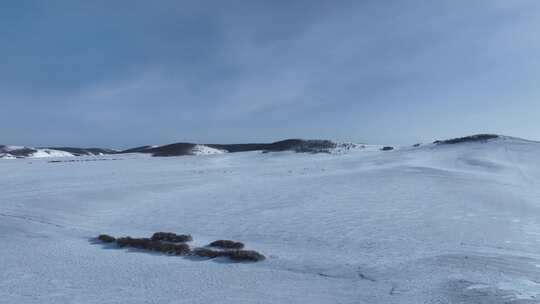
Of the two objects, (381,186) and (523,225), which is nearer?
(523,225)

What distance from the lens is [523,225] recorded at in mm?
10438

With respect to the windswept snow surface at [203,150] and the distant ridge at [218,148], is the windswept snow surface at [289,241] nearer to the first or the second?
the distant ridge at [218,148]

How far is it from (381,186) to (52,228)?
12.0 meters

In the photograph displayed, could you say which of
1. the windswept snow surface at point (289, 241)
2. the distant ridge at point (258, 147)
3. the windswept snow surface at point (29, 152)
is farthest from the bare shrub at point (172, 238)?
the windswept snow surface at point (29, 152)

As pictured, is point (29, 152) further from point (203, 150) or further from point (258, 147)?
point (258, 147)

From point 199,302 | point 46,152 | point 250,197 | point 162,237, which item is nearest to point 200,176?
point 250,197

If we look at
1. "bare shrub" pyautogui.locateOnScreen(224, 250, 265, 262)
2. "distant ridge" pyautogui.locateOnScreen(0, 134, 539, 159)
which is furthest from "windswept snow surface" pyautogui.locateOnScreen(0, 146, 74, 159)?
"bare shrub" pyautogui.locateOnScreen(224, 250, 265, 262)

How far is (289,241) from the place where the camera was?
947 centimetres

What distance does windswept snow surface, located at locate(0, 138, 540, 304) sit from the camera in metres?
6.18

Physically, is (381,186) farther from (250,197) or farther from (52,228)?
(52,228)

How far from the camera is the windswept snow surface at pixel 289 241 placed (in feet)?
20.3

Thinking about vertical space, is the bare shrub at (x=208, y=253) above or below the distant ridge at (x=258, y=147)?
below

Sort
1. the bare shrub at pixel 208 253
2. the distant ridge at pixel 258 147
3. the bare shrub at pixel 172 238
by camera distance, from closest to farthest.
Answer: the bare shrub at pixel 208 253
the bare shrub at pixel 172 238
the distant ridge at pixel 258 147

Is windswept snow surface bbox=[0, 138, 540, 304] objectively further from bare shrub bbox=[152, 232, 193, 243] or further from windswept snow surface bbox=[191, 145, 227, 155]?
windswept snow surface bbox=[191, 145, 227, 155]
